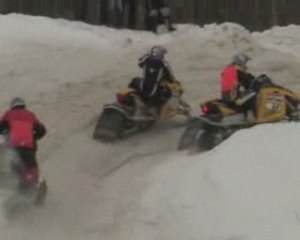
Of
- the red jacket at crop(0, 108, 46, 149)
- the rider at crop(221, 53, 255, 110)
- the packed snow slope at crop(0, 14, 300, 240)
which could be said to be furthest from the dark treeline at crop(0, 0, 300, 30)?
the red jacket at crop(0, 108, 46, 149)

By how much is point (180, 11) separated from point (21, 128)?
397 inches

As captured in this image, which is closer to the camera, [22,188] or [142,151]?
[22,188]

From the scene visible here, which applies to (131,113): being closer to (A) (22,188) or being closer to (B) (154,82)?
(B) (154,82)

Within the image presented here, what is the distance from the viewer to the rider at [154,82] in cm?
2005

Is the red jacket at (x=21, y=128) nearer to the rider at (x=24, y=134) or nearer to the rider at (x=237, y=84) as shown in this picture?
the rider at (x=24, y=134)

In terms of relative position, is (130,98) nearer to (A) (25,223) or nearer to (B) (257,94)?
(B) (257,94)

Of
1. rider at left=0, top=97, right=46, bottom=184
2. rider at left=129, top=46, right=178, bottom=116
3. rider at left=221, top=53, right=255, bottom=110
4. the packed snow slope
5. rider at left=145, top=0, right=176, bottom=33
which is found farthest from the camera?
rider at left=145, top=0, right=176, bottom=33

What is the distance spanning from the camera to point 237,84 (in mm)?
19266

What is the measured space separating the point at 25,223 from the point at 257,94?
4.66m

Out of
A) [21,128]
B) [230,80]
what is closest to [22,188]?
[21,128]

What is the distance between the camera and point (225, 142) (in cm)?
1669

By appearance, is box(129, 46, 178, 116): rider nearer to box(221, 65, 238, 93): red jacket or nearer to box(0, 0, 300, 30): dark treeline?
box(221, 65, 238, 93): red jacket

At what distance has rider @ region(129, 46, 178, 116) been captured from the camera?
20047mm

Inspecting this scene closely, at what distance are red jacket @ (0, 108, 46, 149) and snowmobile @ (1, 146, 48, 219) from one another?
0.18 meters
